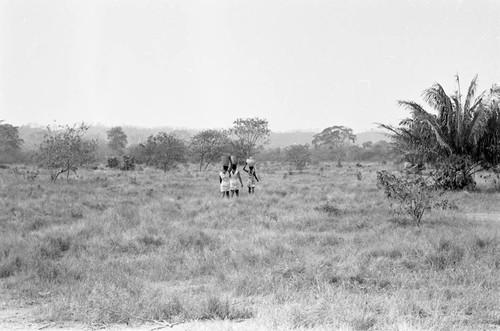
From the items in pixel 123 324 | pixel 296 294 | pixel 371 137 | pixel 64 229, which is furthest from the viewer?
pixel 371 137

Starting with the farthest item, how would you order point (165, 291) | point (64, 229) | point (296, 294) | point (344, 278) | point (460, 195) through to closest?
point (460, 195) < point (64, 229) < point (344, 278) < point (165, 291) < point (296, 294)

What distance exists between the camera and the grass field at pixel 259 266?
4715 mm

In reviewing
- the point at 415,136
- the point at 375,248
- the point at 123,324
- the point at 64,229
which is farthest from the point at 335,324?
the point at 415,136

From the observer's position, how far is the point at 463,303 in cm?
489

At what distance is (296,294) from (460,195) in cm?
1273

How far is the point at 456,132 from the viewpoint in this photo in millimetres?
18109

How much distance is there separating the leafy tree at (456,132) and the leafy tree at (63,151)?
50.7 ft

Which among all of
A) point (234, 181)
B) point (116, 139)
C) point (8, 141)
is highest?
point (116, 139)

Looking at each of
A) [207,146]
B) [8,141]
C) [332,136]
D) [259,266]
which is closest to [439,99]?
[259,266]

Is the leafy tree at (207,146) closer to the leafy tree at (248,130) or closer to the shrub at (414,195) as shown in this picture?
the leafy tree at (248,130)

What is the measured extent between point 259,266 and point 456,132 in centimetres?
1425

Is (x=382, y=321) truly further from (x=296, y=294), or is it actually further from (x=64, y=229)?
(x=64, y=229)

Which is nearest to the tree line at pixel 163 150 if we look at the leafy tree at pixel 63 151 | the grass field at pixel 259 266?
the leafy tree at pixel 63 151

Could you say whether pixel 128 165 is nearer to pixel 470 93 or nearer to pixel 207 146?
pixel 207 146
